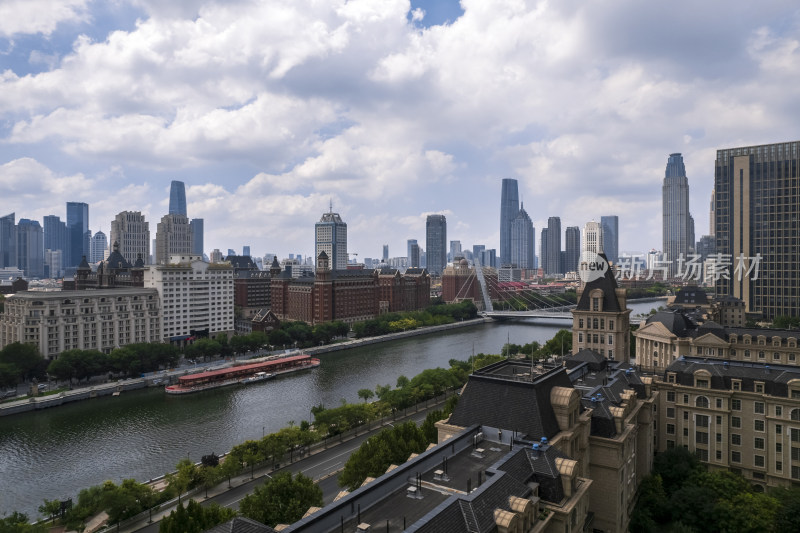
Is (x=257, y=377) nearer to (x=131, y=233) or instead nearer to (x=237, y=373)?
(x=237, y=373)

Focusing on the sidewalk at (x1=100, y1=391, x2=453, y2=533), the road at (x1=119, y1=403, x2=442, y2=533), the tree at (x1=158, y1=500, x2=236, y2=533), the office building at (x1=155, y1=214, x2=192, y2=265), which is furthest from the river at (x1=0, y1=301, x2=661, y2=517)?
the office building at (x1=155, y1=214, x2=192, y2=265)

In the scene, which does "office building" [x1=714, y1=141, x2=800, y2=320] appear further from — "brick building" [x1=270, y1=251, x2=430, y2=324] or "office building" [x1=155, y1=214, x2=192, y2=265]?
"office building" [x1=155, y1=214, x2=192, y2=265]

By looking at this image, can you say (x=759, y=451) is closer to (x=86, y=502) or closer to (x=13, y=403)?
(x=86, y=502)

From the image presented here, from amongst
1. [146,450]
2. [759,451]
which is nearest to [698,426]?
[759,451]

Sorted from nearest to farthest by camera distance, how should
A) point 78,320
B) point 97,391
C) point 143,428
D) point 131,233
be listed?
point 143,428 → point 97,391 → point 78,320 → point 131,233

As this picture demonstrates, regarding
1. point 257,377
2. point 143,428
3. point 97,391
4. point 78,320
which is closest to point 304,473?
point 143,428

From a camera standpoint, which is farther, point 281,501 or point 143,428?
point 143,428

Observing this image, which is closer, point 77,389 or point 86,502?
point 86,502
